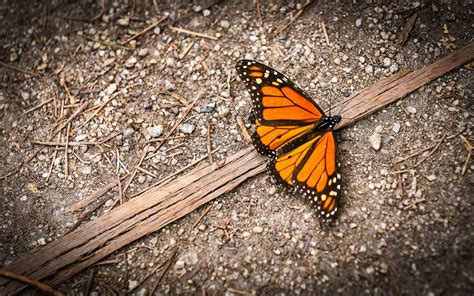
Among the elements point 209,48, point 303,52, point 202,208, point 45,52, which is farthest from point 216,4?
point 202,208

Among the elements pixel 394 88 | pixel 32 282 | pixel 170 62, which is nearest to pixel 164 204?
pixel 32 282

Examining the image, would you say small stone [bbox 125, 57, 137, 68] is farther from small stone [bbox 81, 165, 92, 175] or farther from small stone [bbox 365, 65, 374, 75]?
small stone [bbox 365, 65, 374, 75]

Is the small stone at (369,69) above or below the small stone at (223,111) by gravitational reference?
below

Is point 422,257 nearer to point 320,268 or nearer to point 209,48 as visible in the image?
point 320,268

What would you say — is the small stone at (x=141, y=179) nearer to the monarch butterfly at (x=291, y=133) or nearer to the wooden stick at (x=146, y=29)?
the monarch butterfly at (x=291, y=133)

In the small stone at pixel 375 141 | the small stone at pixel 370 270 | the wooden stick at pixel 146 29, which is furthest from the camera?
the wooden stick at pixel 146 29

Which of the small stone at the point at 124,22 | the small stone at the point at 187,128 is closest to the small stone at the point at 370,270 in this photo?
the small stone at the point at 187,128

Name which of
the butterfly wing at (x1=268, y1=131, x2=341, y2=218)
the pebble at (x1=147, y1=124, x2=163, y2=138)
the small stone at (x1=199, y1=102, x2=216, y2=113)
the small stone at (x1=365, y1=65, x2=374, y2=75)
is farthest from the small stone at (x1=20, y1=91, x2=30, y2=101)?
the small stone at (x1=365, y1=65, x2=374, y2=75)

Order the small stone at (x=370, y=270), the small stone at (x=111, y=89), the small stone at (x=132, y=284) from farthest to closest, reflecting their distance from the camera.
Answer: the small stone at (x=111, y=89), the small stone at (x=132, y=284), the small stone at (x=370, y=270)
